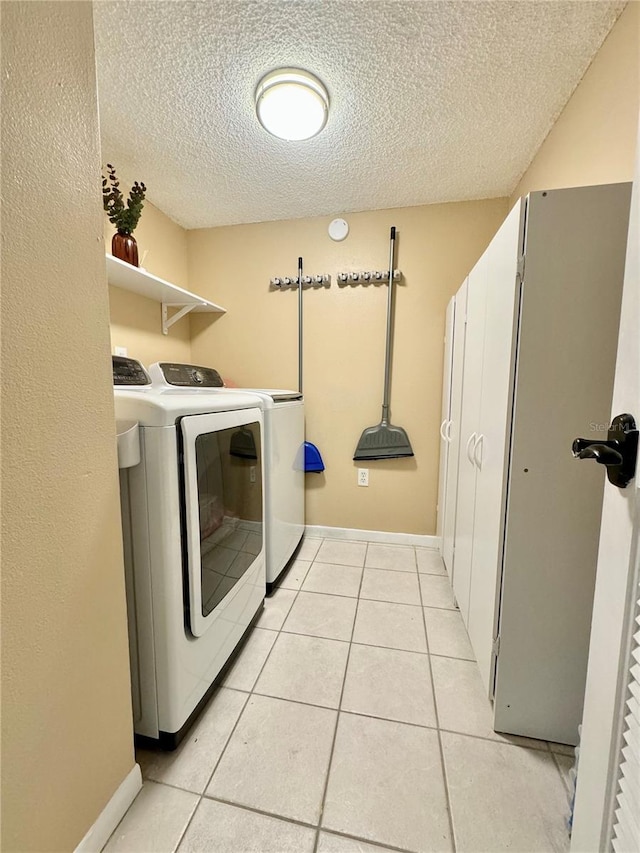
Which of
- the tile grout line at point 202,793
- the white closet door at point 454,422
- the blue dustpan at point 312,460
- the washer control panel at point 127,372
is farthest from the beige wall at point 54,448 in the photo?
the blue dustpan at point 312,460

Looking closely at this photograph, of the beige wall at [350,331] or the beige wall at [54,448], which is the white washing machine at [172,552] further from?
the beige wall at [350,331]

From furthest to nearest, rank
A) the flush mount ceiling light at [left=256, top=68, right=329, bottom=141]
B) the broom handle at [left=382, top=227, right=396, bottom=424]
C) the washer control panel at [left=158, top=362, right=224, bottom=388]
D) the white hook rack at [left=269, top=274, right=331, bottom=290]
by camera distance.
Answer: the white hook rack at [left=269, top=274, right=331, bottom=290]
the broom handle at [left=382, top=227, right=396, bottom=424]
the washer control panel at [left=158, top=362, right=224, bottom=388]
the flush mount ceiling light at [left=256, top=68, right=329, bottom=141]

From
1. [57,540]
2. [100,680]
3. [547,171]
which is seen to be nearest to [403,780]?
[100,680]

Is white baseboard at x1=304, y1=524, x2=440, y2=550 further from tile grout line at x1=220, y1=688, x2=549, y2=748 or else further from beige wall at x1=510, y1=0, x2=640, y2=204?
beige wall at x1=510, y1=0, x2=640, y2=204

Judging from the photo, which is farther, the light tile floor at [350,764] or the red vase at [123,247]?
the red vase at [123,247]

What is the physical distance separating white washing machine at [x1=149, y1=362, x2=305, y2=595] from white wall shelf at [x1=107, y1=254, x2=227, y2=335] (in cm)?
45

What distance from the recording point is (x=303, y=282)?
229cm

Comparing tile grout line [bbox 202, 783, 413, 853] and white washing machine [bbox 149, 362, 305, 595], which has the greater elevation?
white washing machine [bbox 149, 362, 305, 595]

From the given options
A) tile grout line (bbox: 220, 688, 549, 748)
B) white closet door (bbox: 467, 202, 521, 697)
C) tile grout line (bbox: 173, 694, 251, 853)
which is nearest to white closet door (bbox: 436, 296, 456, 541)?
white closet door (bbox: 467, 202, 521, 697)

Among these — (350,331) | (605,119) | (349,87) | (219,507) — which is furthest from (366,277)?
(219,507)

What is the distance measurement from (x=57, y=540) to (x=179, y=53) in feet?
5.22

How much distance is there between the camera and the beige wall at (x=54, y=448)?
568mm

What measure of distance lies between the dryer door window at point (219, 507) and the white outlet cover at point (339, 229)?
1498 mm

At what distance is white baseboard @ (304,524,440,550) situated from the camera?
232 cm
